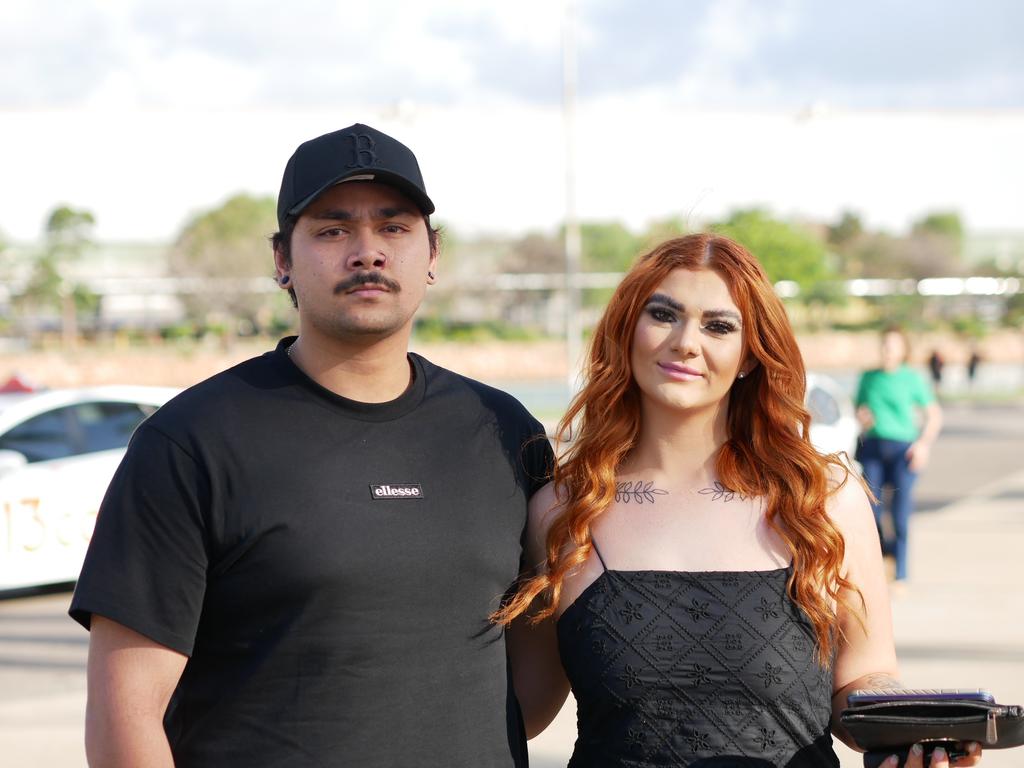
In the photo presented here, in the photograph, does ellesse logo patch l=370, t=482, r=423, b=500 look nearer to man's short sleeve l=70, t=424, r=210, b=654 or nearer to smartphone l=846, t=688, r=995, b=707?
man's short sleeve l=70, t=424, r=210, b=654

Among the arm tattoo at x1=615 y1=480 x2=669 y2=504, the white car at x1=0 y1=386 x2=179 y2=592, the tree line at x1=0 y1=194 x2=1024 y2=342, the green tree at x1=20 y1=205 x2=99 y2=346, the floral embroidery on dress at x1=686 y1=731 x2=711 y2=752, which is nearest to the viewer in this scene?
the floral embroidery on dress at x1=686 y1=731 x2=711 y2=752

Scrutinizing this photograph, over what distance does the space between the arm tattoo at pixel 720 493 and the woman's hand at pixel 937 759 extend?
74 cm

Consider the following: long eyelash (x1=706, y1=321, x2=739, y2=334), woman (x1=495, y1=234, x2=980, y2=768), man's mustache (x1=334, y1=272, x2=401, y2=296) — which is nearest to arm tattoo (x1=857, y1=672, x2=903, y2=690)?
woman (x1=495, y1=234, x2=980, y2=768)

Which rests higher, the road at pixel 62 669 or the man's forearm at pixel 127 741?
the man's forearm at pixel 127 741

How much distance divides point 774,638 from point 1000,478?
1546 cm

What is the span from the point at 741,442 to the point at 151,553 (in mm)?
1447

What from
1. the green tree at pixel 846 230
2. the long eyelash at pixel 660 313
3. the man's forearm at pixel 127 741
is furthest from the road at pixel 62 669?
the green tree at pixel 846 230

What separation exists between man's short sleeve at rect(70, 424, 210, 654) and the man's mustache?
0.46 metres

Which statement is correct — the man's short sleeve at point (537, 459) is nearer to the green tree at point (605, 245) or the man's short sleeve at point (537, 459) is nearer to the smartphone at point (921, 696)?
the smartphone at point (921, 696)

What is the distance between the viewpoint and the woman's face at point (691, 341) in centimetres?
287

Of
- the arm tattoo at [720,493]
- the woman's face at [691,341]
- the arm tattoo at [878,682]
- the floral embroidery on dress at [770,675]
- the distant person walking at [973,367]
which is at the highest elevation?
the woman's face at [691,341]

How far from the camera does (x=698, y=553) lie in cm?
279

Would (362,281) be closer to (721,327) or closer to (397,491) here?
(397,491)

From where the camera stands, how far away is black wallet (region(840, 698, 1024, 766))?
7.38 ft
